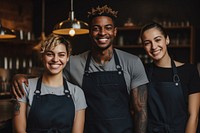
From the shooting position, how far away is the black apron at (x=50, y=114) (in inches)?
76.1

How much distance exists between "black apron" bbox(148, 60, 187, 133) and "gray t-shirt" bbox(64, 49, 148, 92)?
15 centimetres

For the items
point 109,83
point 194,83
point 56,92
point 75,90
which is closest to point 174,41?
point 194,83

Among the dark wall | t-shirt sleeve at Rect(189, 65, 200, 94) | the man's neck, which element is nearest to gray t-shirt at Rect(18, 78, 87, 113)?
the man's neck

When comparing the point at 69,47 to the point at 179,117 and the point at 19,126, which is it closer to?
the point at 19,126

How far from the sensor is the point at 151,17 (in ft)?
20.8

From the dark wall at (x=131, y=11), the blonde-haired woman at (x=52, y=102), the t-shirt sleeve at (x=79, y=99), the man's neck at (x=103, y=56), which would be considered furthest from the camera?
the dark wall at (x=131, y=11)

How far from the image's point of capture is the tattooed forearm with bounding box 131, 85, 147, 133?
221 centimetres

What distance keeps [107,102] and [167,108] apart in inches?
17.0

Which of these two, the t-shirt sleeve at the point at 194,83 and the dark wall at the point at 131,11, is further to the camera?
the dark wall at the point at 131,11

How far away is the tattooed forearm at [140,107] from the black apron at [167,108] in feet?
0.21

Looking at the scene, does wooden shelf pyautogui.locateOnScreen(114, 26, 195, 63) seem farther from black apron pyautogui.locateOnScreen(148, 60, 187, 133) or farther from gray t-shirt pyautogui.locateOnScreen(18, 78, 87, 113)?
gray t-shirt pyautogui.locateOnScreen(18, 78, 87, 113)

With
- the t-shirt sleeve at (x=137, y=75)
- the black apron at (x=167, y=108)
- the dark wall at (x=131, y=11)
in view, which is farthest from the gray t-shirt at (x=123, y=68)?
the dark wall at (x=131, y=11)

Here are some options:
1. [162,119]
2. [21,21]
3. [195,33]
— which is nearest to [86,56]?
[162,119]

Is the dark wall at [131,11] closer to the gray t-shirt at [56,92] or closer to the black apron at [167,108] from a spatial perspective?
the black apron at [167,108]
